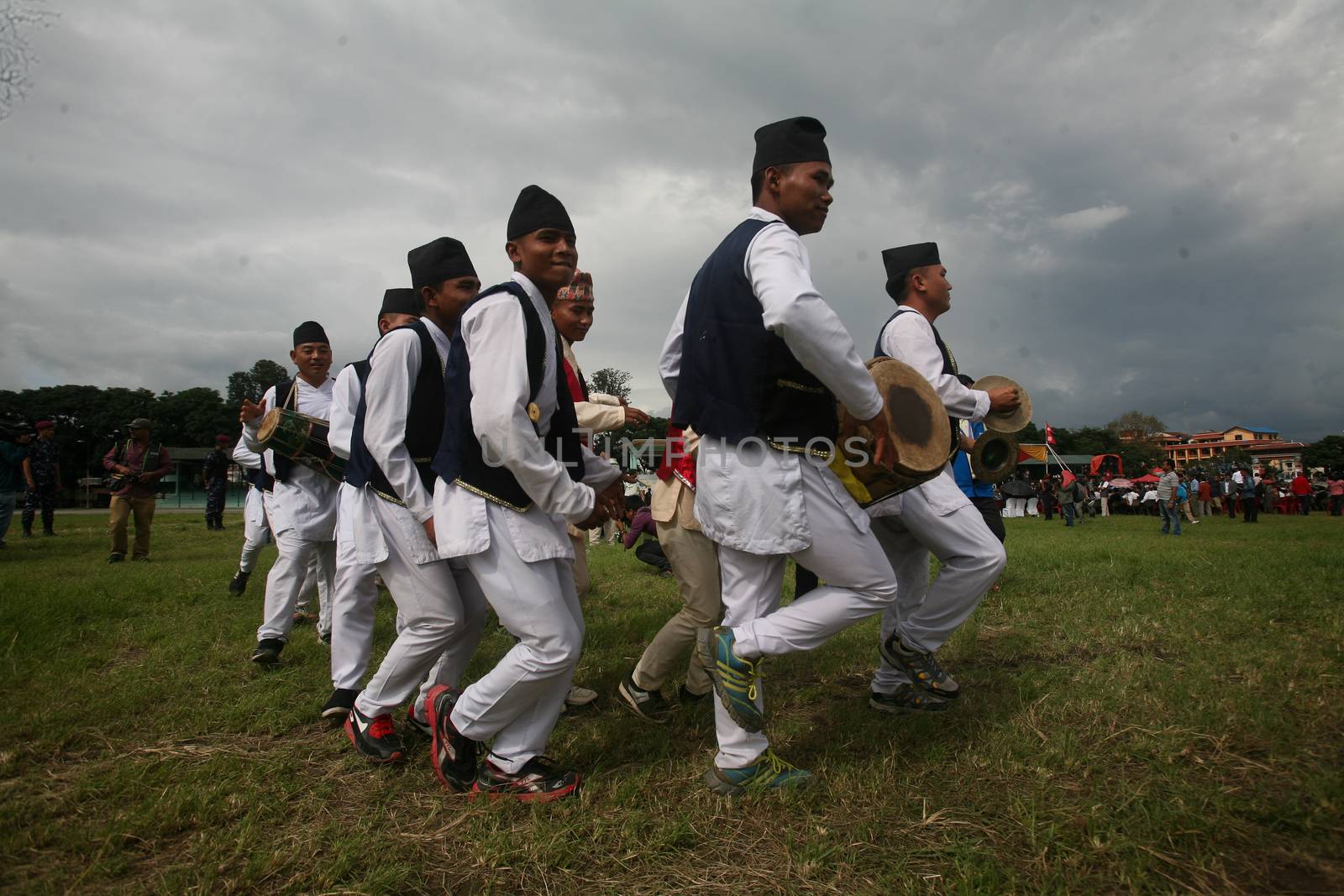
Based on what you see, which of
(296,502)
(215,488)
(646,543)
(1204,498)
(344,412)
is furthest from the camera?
(1204,498)

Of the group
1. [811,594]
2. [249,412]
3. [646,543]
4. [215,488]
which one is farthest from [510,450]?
[215,488]

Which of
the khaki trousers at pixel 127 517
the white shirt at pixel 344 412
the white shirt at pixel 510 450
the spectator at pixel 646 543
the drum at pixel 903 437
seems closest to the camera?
the white shirt at pixel 510 450

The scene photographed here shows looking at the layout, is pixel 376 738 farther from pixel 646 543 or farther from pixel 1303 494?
pixel 1303 494

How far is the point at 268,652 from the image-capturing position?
16.2 ft

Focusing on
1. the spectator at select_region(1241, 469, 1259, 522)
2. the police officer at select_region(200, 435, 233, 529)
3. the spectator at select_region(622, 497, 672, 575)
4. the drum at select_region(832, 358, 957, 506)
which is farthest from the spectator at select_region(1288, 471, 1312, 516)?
the police officer at select_region(200, 435, 233, 529)

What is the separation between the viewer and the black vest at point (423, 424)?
3547 mm

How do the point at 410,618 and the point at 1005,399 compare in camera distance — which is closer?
the point at 410,618

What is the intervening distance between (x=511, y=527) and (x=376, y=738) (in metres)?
1.27

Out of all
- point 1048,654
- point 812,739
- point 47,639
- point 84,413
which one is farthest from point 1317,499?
point 84,413

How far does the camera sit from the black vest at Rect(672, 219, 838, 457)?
286cm

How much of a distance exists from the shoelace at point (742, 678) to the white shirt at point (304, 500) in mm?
3761

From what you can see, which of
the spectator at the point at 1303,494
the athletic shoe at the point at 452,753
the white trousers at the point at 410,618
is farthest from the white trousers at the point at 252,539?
the spectator at the point at 1303,494

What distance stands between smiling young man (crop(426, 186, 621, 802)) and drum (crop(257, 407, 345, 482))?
2.40 m

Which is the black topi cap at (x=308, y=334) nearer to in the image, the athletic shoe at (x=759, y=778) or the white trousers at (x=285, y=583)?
the white trousers at (x=285, y=583)
